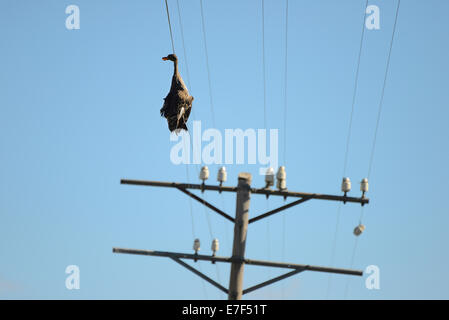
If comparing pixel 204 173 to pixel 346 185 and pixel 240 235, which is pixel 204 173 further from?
pixel 346 185

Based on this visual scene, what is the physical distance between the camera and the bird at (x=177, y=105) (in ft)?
66.1

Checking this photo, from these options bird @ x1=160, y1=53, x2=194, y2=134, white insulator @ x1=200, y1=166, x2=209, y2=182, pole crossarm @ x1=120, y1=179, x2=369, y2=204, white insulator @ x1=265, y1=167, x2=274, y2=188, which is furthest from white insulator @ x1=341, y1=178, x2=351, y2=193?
bird @ x1=160, y1=53, x2=194, y2=134

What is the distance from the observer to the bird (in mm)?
20141

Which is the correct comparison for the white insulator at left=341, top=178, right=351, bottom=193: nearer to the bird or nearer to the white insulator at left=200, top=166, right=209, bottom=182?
the white insulator at left=200, top=166, right=209, bottom=182

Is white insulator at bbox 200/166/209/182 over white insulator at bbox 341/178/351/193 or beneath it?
over

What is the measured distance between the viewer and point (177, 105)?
2011 centimetres

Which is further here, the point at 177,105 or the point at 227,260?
the point at 177,105

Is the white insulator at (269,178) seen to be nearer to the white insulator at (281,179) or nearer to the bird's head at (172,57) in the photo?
the white insulator at (281,179)

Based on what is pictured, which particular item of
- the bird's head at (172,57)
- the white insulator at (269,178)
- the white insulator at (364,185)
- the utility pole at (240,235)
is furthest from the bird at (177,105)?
the white insulator at (364,185)

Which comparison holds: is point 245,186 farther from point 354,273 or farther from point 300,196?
point 354,273

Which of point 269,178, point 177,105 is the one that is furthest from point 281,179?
point 177,105

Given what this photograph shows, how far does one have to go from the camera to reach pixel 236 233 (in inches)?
716
